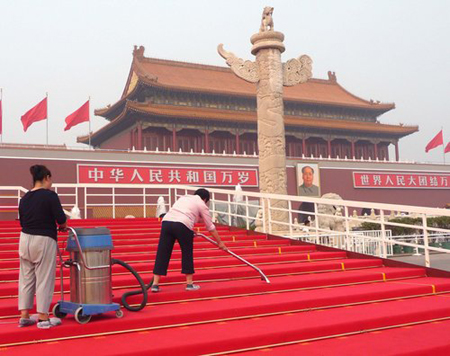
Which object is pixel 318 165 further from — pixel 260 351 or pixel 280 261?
pixel 260 351

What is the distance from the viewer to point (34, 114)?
22.0 m

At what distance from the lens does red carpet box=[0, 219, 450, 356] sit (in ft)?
11.8

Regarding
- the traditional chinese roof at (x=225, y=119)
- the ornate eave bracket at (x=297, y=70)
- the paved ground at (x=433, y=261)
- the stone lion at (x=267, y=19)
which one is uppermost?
the traditional chinese roof at (x=225, y=119)

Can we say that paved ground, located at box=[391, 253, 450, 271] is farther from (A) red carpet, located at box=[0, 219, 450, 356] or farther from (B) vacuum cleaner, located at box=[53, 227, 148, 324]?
(B) vacuum cleaner, located at box=[53, 227, 148, 324]

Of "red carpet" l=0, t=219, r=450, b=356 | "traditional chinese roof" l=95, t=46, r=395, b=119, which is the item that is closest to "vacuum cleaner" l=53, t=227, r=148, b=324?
"red carpet" l=0, t=219, r=450, b=356

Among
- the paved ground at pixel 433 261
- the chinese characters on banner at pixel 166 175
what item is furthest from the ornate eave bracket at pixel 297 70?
the chinese characters on banner at pixel 166 175

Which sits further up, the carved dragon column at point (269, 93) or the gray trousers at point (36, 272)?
the carved dragon column at point (269, 93)

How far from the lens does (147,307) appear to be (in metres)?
4.67

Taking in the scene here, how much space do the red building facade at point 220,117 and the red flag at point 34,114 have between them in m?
5.70

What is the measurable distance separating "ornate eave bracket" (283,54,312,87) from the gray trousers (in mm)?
9754

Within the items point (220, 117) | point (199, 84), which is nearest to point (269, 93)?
point (220, 117)

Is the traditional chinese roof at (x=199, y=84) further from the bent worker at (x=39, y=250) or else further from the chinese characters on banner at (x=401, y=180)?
the bent worker at (x=39, y=250)

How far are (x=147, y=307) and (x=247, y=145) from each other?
1093 inches

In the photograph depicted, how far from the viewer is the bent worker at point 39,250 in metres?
3.81
